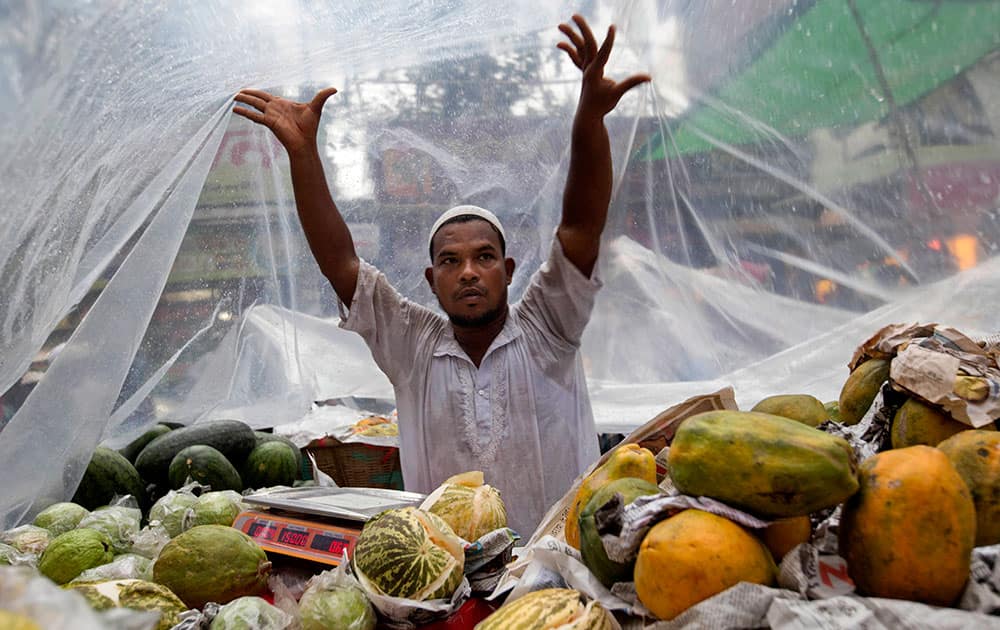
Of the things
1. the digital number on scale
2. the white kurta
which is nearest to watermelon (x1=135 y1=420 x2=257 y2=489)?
the white kurta

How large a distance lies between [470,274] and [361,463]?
1394 mm

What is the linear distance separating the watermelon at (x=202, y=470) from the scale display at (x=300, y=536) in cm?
152

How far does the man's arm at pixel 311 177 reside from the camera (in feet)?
8.91

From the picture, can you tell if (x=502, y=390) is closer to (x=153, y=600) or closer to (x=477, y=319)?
(x=477, y=319)

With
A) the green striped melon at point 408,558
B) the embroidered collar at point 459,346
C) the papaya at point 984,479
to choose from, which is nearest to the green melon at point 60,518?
the embroidered collar at point 459,346

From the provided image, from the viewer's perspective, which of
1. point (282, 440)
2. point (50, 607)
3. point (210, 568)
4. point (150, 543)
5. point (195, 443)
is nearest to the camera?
point (50, 607)

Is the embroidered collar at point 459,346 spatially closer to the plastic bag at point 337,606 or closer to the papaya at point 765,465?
the plastic bag at point 337,606

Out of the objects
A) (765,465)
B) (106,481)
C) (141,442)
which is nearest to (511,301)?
(141,442)

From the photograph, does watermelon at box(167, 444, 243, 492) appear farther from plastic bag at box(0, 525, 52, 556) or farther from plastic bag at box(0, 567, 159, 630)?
plastic bag at box(0, 567, 159, 630)

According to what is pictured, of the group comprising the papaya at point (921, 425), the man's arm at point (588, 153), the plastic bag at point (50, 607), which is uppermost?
the man's arm at point (588, 153)

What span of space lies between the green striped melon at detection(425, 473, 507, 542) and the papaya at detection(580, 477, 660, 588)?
38 centimetres

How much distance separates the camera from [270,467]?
11.7 feet

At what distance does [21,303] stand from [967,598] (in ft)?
8.86

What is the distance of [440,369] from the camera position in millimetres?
2916
